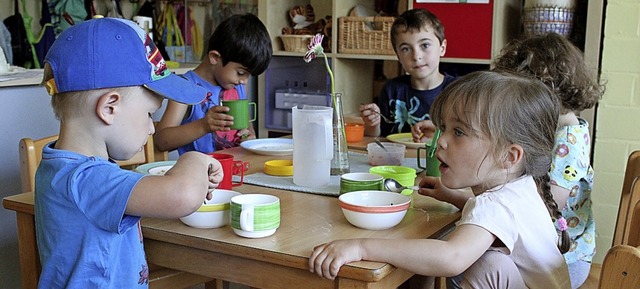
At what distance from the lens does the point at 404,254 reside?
119 centimetres

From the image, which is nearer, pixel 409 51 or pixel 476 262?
pixel 476 262

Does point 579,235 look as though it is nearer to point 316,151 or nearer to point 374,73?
point 316,151

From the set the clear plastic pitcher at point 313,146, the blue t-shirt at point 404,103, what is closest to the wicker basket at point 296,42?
the blue t-shirt at point 404,103

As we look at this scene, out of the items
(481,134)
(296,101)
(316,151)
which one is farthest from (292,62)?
(481,134)

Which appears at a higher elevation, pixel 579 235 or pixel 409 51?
pixel 409 51

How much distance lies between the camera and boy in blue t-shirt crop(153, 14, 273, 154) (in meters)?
2.13

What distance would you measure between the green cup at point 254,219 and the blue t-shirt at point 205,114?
1091 millimetres

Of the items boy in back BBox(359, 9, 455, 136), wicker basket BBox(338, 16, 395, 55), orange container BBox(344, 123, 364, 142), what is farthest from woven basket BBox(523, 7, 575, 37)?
orange container BBox(344, 123, 364, 142)

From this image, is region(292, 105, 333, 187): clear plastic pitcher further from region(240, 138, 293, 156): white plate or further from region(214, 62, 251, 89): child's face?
region(214, 62, 251, 89): child's face

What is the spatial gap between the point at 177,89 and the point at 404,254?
1.62ft

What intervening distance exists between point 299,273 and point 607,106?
6.03ft

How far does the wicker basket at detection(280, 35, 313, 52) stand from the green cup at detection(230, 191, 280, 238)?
2.10m

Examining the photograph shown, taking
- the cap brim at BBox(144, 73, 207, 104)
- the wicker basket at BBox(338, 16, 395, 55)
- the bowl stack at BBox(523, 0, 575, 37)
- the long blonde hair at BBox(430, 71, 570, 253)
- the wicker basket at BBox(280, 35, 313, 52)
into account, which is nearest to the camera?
the cap brim at BBox(144, 73, 207, 104)

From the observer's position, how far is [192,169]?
1234 millimetres
